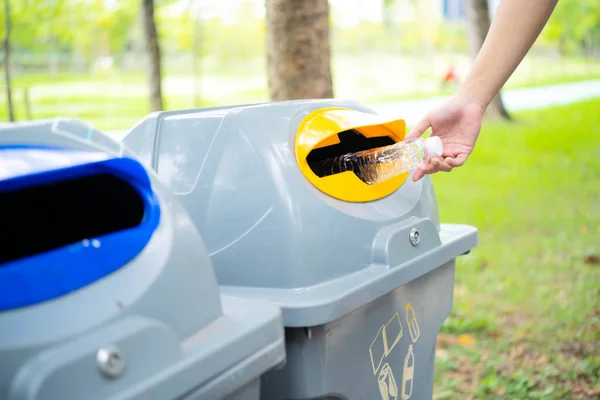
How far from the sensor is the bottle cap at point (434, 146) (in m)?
1.69

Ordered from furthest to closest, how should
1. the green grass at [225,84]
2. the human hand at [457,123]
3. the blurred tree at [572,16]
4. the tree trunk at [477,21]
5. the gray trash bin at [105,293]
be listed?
1. the blurred tree at [572,16]
2. the green grass at [225,84]
3. the tree trunk at [477,21]
4. the human hand at [457,123]
5. the gray trash bin at [105,293]

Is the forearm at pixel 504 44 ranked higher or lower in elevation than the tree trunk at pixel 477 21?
lower

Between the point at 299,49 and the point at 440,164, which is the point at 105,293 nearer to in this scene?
the point at 440,164

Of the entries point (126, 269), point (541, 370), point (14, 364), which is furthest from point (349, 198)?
point (541, 370)

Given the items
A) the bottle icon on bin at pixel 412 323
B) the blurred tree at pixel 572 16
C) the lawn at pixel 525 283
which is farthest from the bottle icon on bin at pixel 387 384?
the blurred tree at pixel 572 16

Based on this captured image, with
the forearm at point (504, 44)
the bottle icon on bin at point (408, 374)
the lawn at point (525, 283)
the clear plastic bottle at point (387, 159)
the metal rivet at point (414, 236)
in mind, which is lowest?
the lawn at point (525, 283)

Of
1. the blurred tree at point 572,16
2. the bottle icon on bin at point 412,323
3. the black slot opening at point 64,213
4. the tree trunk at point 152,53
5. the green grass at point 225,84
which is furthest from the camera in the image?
the blurred tree at point 572,16

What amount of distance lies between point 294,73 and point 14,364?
2.28 meters

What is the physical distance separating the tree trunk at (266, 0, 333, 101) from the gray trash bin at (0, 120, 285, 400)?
6.14 feet

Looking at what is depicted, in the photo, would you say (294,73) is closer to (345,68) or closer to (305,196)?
(305,196)

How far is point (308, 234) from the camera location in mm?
1360

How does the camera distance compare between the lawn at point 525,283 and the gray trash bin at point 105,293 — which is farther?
the lawn at point 525,283

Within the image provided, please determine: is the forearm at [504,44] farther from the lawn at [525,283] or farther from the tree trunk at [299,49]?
the lawn at [525,283]

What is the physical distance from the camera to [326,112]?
1579 millimetres
